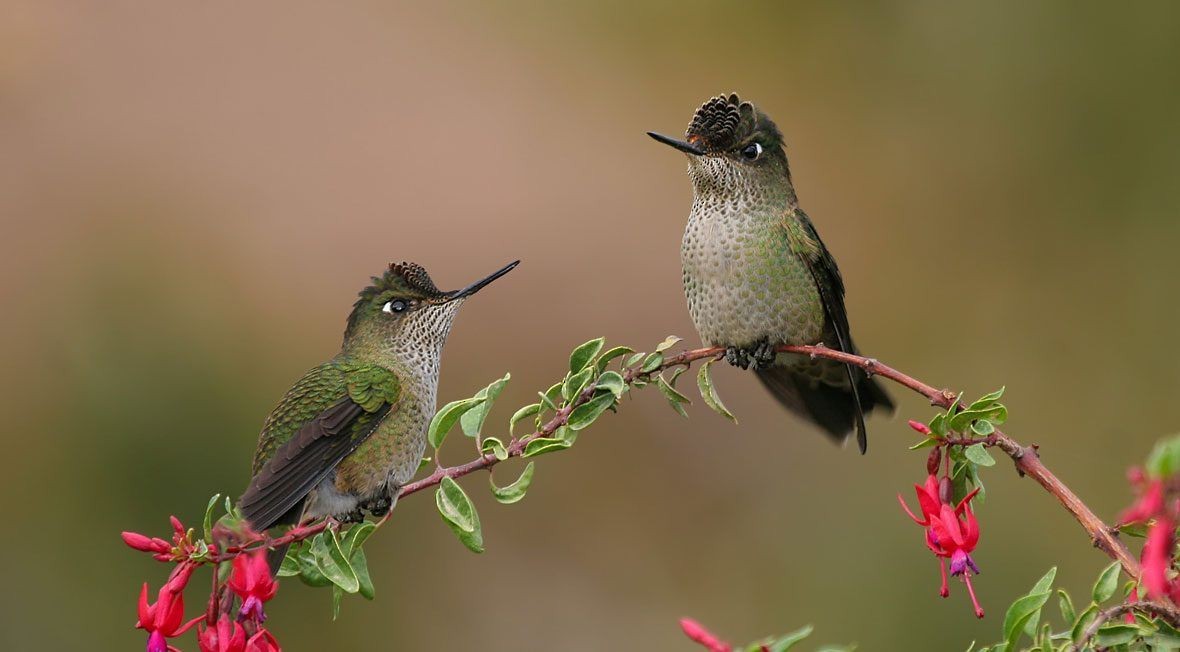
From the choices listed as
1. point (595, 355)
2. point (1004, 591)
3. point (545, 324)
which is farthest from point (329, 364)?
point (545, 324)

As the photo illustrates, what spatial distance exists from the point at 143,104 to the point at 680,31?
520cm

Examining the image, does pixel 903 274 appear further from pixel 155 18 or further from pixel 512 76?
pixel 155 18

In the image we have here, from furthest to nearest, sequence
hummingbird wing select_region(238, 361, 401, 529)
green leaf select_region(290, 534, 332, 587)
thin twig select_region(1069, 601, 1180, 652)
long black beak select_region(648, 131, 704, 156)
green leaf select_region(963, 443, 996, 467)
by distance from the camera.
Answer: long black beak select_region(648, 131, 704, 156) → hummingbird wing select_region(238, 361, 401, 529) → green leaf select_region(290, 534, 332, 587) → green leaf select_region(963, 443, 996, 467) → thin twig select_region(1069, 601, 1180, 652)

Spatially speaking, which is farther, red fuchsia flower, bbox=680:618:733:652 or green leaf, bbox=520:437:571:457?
green leaf, bbox=520:437:571:457

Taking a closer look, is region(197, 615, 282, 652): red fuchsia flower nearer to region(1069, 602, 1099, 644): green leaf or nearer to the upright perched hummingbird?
the upright perched hummingbird

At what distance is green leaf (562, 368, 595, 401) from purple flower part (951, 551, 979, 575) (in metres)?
0.88

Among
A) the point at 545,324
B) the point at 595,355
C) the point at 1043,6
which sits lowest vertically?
the point at 545,324

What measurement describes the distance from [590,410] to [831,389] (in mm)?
1619

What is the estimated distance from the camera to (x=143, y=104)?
1192 cm

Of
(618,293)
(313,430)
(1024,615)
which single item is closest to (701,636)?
(1024,615)

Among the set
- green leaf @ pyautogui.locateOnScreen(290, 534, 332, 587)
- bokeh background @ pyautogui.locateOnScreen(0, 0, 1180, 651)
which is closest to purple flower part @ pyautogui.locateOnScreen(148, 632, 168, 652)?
green leaf @ pyautogui.locateOnScreen(290, 534, 332, 587)

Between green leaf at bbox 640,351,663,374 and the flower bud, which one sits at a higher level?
green leaf at bbox 640,351,663,374

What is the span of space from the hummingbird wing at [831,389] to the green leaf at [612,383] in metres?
1.42

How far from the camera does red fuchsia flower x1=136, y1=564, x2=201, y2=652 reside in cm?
262
